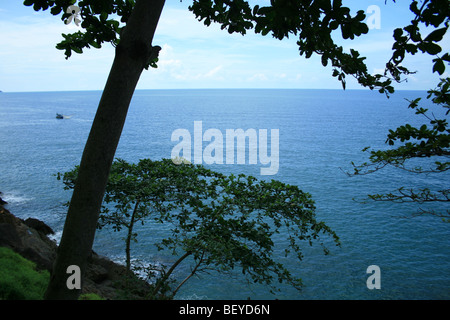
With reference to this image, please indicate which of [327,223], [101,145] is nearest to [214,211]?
[101,145]

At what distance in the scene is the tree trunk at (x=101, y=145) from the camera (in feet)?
13.2

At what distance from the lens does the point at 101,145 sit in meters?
4.02

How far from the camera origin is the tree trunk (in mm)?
4016

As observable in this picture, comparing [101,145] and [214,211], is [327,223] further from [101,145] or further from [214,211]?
[101,145]

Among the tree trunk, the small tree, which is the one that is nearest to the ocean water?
the small tree

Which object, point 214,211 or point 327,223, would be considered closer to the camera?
point 214,211

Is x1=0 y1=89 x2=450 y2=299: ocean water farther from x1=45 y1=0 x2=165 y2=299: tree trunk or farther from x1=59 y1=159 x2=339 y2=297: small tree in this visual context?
x1=45 y1=0 x2=165 y2=299: tree trunk

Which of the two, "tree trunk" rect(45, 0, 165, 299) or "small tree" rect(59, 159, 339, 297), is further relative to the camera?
"small tree" rect(59, 159, 339, 297)

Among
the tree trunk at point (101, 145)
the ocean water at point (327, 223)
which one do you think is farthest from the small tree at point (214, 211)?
the tree trunk at point (101, 145)

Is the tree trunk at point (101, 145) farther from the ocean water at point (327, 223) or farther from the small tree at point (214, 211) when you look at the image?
the ocean water at point (327, 223)

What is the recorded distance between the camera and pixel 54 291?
4.17m

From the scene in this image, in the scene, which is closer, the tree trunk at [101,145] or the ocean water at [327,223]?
the tree trunk at [101,145]

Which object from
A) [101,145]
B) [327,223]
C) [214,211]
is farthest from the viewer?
[327,223]
